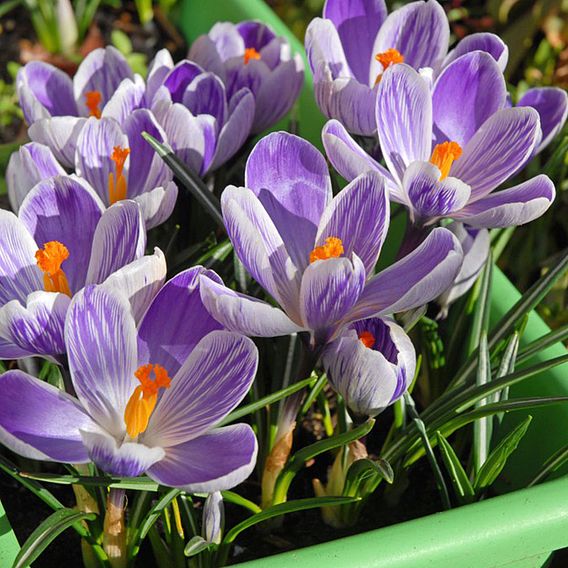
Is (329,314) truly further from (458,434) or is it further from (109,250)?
(458,434)

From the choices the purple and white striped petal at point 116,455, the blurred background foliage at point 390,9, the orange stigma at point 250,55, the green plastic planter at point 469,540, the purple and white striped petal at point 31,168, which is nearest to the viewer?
the purple and white striped petal at point 116,455

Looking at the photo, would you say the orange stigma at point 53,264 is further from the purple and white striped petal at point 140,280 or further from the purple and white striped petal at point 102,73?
the purple and white striped petal at point 102,73

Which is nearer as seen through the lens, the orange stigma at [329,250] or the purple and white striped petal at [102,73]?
the orange stigma at [329,250]

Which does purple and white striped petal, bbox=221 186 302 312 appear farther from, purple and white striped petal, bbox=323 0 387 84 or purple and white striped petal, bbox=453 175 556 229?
purple and white striped petal, bbox=323 0 387 84

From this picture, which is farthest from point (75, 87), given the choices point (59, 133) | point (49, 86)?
point (59, 133)

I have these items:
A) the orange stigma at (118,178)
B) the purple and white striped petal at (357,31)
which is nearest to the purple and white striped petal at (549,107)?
the purple and white striped petal at (357,31)

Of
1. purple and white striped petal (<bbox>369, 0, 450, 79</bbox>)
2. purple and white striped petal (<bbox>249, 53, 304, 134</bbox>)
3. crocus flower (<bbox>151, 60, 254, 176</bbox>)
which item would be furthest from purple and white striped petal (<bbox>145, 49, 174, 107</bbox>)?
purple and white striped petal (<bbox>369, 0, 450, 79</bbox>)

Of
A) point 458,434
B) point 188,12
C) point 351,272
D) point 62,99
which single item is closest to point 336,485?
point 458,434
